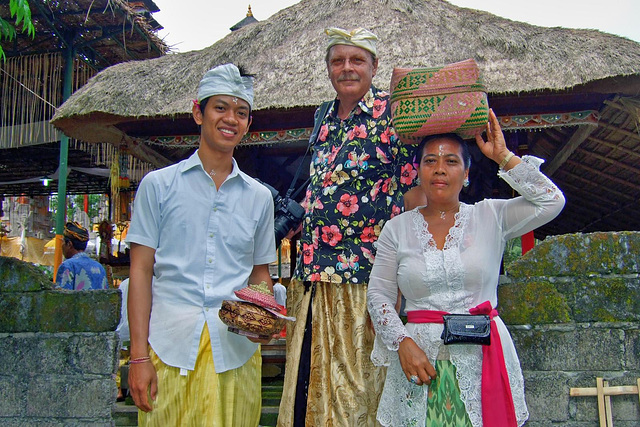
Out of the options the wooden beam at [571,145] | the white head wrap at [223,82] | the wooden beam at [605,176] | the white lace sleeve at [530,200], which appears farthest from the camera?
the wooden beam at [605,176]

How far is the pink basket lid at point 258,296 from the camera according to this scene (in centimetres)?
179

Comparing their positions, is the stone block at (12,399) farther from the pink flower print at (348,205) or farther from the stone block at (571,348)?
the stone block at (571,348)

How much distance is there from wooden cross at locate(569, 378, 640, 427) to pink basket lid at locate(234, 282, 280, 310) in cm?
182

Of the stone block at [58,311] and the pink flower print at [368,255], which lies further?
the stone block at [58,311]

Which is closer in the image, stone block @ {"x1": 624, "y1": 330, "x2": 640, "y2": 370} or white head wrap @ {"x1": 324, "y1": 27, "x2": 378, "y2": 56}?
white head wrap @ {"x1": 324, "y1": 27, "x2": 378, "y2": 56}

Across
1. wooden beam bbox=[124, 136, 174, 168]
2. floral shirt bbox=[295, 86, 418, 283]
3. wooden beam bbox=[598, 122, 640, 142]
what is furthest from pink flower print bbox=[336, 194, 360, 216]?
wooden beam bbox=[598, 122, 640, 142]

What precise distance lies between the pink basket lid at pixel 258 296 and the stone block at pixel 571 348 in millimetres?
1523

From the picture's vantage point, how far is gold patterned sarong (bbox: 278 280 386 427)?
2.20 m

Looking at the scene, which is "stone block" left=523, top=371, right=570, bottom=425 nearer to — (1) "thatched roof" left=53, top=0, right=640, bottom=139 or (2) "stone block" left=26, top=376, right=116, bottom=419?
(2) "stone block" left=26, top=376, right=116, bottom=419

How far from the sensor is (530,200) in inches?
75.2

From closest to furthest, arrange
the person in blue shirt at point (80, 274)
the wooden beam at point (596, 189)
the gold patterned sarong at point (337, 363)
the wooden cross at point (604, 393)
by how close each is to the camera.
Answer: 1. the gold patterned sarong at point (337, 363)
2. the wooden cross at point (604, 393)
3. the person in blue shirt at point (80, 274)
4. the wooden beam at point (596, 189)

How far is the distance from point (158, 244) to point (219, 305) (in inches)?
12.7

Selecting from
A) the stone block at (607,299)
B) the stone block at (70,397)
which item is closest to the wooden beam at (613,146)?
the stone block at (607,299)

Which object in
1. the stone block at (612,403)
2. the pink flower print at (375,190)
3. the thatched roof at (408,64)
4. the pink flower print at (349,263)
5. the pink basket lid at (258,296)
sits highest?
the thatched roof at (408,64)
